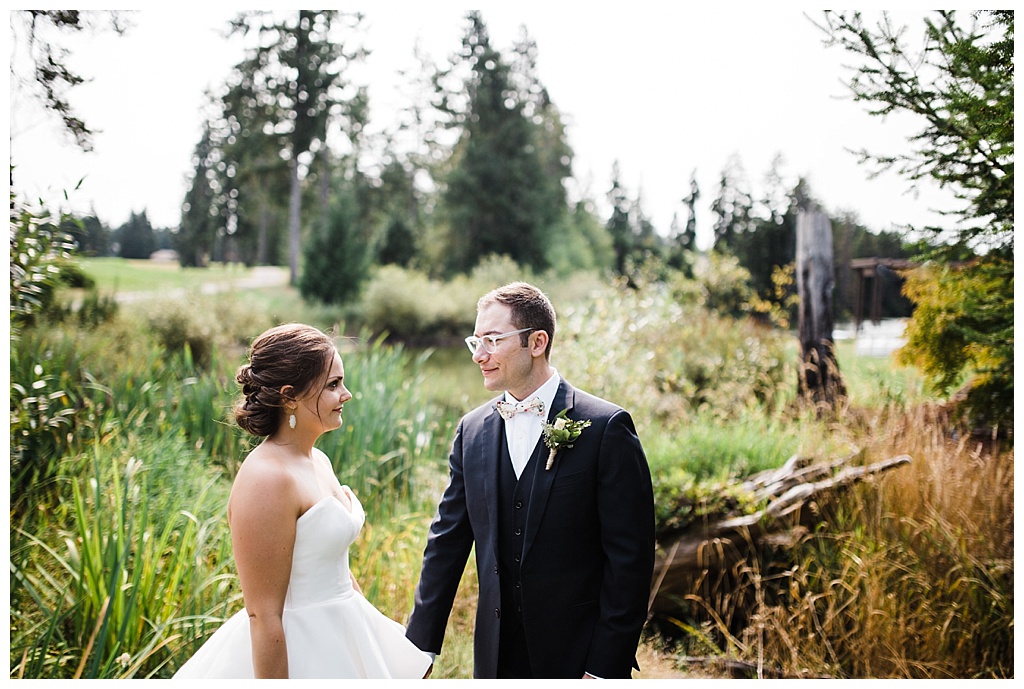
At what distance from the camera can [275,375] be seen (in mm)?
1752

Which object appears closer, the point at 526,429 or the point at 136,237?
the point at 526,429

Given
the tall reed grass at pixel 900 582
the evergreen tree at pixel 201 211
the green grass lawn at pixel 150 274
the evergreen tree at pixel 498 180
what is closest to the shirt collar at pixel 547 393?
the tall reed grass at pixel 900 582

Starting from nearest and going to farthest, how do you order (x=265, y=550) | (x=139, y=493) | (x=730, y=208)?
(x=265, y=550) → (x=139, y=493) → (x=730, y=208)

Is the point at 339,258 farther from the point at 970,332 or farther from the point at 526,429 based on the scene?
the point at 970,332

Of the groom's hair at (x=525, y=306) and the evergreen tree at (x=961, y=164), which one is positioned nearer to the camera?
the groom's hair at (x=525, y=306)

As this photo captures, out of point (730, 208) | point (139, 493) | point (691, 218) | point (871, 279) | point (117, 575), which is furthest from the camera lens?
point (691, 218)

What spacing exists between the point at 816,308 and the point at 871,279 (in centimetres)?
44

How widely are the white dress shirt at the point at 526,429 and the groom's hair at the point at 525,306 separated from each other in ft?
0.37

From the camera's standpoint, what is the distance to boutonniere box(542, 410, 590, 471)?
1.88m

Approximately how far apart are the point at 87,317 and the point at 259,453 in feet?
8.44

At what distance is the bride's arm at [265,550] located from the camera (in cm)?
160

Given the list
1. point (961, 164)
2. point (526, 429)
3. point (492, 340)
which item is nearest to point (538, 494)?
point (526, 429)

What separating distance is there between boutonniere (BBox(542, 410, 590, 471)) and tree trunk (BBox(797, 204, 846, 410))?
9.40 ft

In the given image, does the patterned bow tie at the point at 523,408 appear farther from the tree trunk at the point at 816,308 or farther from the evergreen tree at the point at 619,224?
the evergreen tree at the point at 619,224
